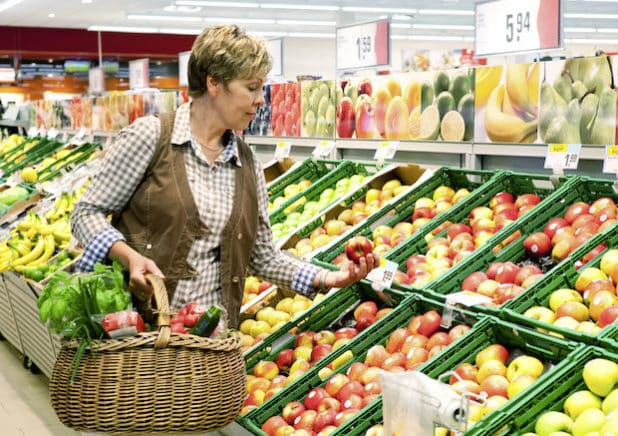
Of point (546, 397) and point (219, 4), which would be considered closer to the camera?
point (546, 397)

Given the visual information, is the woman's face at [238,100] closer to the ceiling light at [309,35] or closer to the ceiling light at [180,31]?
the ceiling light at [180,31]

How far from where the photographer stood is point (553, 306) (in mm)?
2516

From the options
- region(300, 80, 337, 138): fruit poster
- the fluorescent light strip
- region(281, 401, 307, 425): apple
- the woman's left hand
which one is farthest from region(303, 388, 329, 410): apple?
the fluorescent light strip

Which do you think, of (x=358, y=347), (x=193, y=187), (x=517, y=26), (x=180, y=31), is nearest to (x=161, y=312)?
(x=193, y=187)

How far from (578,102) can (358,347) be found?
1.26 metres

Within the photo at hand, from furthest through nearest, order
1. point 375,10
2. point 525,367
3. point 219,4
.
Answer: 1. point 375,10
2. point 219,4
3. point 525,367

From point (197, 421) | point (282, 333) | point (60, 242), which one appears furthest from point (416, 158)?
point (60, 242)

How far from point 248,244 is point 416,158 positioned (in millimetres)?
1908

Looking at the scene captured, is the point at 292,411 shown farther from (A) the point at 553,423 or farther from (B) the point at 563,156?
(B) the point at 563,156

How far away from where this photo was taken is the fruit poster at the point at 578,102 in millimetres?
3041

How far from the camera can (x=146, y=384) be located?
2.04 m

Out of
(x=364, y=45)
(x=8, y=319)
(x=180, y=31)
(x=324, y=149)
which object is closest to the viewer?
(x=324, y=149)

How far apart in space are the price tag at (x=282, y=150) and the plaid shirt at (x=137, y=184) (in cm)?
257

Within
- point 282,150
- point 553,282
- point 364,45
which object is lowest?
point 553,282
